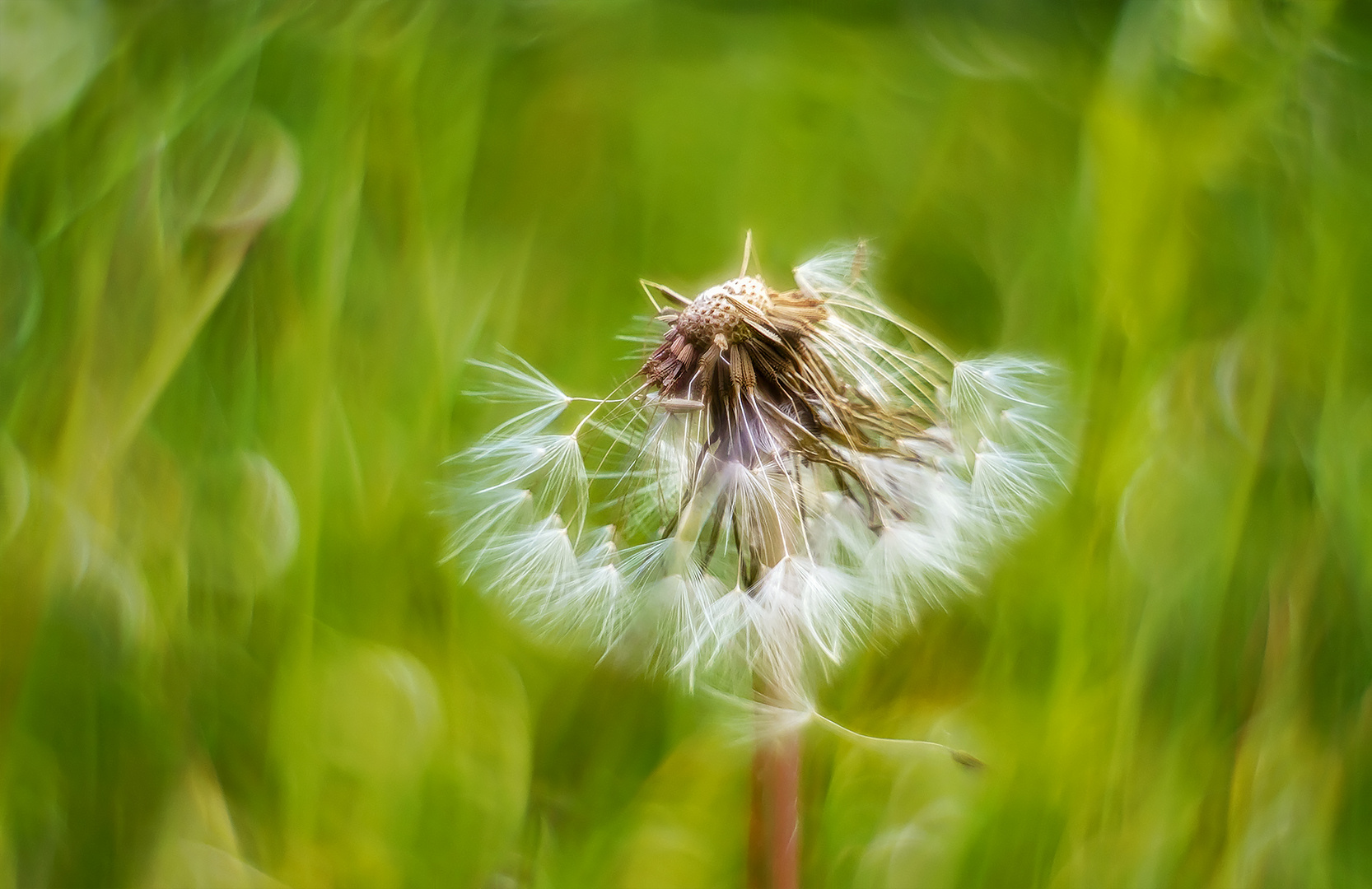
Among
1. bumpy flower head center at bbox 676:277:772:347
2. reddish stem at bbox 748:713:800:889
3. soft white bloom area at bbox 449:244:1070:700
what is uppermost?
bumpy flower head center at bbox 676:277:772:347

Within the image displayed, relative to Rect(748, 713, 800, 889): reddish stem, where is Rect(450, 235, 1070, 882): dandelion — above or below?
above

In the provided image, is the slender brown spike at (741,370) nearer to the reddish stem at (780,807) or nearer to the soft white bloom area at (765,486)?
the soft white bloom area at (765,486)

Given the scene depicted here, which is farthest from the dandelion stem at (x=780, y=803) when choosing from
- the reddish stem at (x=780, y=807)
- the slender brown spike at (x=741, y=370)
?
the slender brown spike at (x=741, y=370)

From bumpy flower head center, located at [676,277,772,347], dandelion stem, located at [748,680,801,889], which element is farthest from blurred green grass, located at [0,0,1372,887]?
bumpy flower head center, located at [676,277,772,347]

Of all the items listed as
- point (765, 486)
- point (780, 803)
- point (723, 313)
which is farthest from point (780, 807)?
point (723, 313)

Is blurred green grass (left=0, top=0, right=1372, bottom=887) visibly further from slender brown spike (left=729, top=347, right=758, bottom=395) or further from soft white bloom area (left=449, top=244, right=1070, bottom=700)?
slender brown spike (left=729, top=347, right=758, bottom=395)

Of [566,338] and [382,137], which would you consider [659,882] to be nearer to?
[566,338]

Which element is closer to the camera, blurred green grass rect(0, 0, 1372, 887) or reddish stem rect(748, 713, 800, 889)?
reddish stem rect(748, 713, 800, 889)
